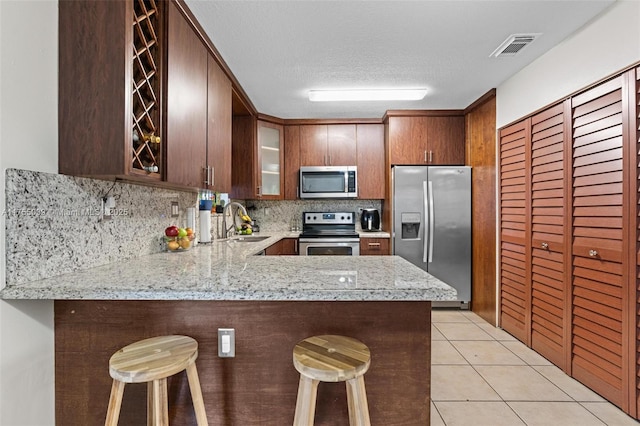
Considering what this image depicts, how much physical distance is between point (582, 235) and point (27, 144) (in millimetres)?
2955

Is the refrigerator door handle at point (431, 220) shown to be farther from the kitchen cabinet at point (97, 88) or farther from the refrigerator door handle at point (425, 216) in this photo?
the kitchen cabinet at point (97, 88)

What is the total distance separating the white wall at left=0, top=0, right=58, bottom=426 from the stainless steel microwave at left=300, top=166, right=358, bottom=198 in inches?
112

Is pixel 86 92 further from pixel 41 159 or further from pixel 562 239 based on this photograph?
pixel 562 239

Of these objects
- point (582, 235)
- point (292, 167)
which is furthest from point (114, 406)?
point (292, 167)

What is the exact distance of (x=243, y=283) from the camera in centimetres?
118

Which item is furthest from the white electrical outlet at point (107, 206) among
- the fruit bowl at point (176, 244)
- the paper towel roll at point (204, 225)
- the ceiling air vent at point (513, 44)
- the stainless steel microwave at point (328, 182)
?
the ceiling air vent at point (513, 44)

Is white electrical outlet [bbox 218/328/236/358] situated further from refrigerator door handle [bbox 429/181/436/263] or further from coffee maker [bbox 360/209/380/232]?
coffee maker [bbox 360/209/380/232]

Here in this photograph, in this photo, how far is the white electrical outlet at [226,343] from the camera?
1255 mm

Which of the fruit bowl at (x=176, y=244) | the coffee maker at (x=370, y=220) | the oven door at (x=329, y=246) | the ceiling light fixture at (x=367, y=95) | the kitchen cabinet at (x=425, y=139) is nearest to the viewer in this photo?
the fruit bowl at (x=176, y=244)

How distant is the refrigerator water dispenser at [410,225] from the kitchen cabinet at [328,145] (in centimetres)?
97

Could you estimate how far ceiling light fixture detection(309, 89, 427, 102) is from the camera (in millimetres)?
3123

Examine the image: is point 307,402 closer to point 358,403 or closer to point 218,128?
point 358,403

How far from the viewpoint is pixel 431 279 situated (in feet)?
4.10

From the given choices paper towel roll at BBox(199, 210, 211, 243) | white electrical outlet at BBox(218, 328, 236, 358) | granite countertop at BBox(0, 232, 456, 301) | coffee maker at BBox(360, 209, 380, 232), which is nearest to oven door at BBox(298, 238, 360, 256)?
coffee maker at BBox(360, 209, 380, 232)
